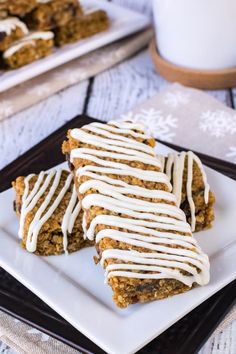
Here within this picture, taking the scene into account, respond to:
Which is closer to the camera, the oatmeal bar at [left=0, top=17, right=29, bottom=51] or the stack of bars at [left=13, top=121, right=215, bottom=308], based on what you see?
the stack of bars at [left=13, top=121, right=215, bottom=308]

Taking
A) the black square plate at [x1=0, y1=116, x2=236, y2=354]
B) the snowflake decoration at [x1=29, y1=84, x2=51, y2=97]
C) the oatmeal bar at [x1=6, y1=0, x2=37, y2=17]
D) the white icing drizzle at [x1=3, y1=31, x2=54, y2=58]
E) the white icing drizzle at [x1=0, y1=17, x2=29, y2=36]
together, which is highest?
the oatmeal bar at [x1=6, y1=0, x2=37, y2=17]

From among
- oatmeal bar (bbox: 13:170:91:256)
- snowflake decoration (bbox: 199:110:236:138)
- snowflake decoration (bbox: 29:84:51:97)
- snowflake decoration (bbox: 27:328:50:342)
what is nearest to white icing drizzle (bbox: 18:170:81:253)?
oatmeal bar (bbox: 13:170:91:256)

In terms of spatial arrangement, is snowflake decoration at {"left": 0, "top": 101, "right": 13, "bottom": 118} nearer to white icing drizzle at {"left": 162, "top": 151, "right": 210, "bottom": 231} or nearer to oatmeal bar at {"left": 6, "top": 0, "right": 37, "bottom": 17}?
oatmeal bar at {"left": 6, "top": 0, "right": 37, "bottom": 17}

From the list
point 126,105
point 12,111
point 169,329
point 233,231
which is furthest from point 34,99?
point 169,329

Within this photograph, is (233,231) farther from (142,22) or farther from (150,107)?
(142,22)

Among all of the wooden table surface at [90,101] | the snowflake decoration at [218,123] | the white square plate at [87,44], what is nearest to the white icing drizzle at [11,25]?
the white square plate at [87,44]

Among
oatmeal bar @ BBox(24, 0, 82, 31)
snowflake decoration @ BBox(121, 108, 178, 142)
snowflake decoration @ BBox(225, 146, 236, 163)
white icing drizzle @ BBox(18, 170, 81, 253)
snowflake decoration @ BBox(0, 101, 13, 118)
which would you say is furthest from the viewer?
oatmeal bar @ BBox(24, 0, 82, 31)
